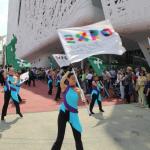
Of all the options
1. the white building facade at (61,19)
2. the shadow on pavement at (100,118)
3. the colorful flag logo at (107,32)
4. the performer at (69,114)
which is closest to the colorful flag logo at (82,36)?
the colorful flag logo at (107,32)

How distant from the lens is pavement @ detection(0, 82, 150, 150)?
755 centimetres

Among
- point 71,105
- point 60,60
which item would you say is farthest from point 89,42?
point 60,60

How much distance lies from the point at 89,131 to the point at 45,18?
119 ft

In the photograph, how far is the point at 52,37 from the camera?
4147 centimetres

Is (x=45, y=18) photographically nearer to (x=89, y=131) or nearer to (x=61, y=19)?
(x=61, y=19)

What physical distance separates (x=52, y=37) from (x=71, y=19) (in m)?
8.34

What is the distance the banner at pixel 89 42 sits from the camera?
284 inches

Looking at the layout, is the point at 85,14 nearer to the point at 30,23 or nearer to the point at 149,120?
the point at 149,120

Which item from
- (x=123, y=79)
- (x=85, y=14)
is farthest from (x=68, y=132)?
(x=85, y=14)

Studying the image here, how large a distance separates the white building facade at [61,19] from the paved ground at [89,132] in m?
11.8

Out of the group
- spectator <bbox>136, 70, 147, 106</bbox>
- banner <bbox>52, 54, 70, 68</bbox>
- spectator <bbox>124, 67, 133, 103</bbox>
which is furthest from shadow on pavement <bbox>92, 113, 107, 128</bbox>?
banner <bbox>52, 54, 70, 68</bbox>

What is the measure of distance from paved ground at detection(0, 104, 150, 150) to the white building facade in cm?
1181

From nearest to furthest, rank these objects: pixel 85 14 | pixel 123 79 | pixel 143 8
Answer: pixel 123 79 → pixel 143 8 → pixel 85 14

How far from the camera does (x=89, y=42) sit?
7.57 meters
